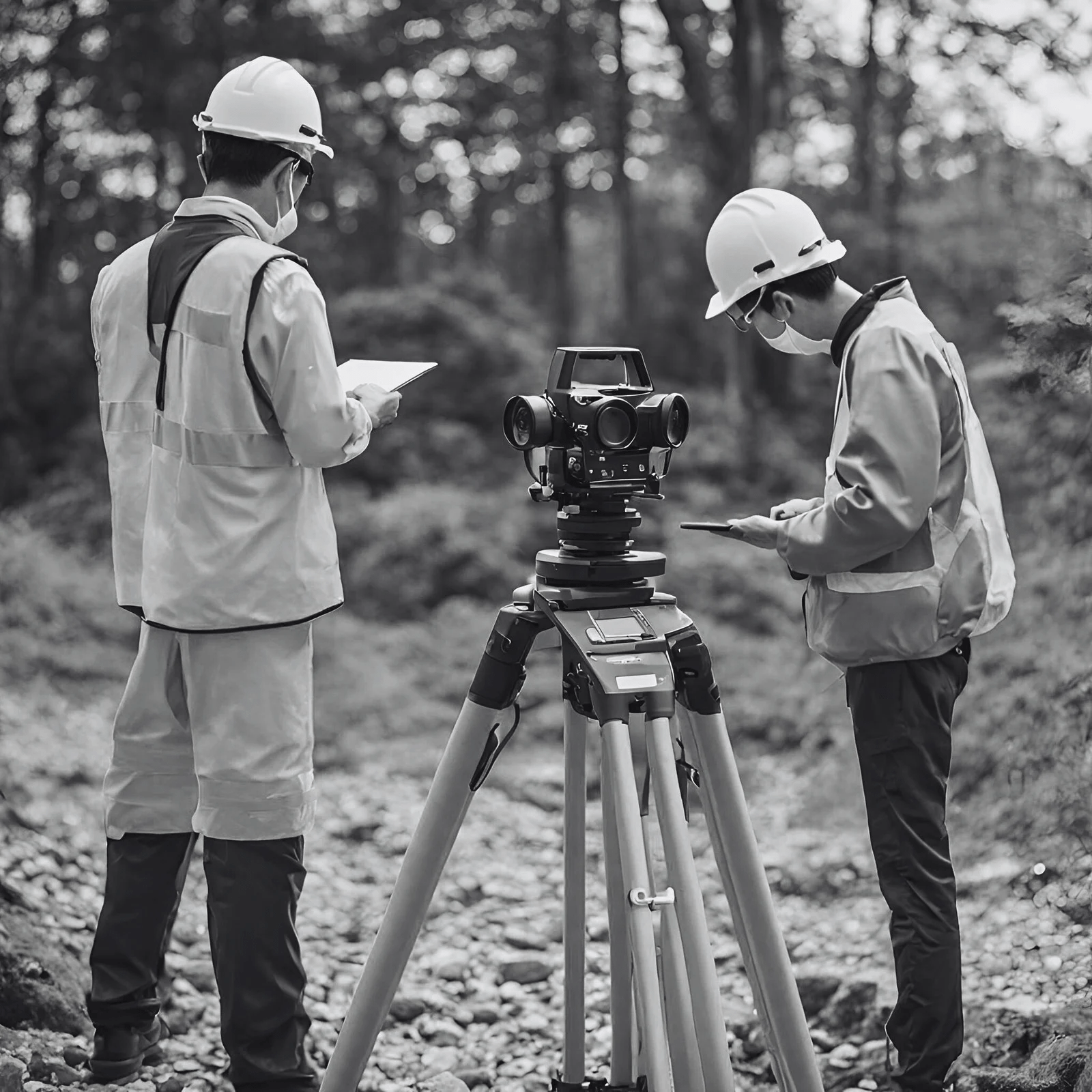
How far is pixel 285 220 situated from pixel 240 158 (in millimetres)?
158

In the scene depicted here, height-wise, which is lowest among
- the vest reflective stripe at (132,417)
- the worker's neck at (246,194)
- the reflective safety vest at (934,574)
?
the reflective safety vest at (934,574)

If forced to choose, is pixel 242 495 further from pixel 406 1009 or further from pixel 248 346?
pixel 406 1009

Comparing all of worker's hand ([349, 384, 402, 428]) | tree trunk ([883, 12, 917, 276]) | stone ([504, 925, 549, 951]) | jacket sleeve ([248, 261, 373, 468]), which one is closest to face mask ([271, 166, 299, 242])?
jacket sleeve ([248, 261, 373, 468])

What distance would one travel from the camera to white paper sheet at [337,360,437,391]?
103 inches

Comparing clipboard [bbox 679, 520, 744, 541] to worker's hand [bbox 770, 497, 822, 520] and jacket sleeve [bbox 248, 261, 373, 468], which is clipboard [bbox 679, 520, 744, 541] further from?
jacket sleeve [bbox 248, 261, 373, 468]

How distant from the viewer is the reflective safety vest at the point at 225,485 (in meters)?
2.45

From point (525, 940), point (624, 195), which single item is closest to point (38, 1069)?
point (525, 940)

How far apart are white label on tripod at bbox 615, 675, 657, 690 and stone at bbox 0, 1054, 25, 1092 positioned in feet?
4.58

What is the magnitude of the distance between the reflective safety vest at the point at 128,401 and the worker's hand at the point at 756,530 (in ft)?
3.79

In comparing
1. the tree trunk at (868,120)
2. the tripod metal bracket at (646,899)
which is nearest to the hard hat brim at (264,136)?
the tripod metal bracket at (646,899)

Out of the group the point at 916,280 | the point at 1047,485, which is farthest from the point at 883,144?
the point at 1047,485

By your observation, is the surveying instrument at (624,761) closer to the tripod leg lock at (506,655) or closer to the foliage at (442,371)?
the tripod leg lock at (506,655)

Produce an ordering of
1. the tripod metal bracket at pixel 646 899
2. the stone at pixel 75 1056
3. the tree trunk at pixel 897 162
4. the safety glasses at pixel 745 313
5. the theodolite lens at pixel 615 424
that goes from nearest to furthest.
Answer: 1. the tripod metal bracket at pixel 646 899
2. the theodolite lens at pixel 615 424
3. the safety glasses at pixel 745 313
4. the stone at pixel 75 1056
5. the tree trunk at pixel 897 162

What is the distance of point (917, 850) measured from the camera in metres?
2.50
